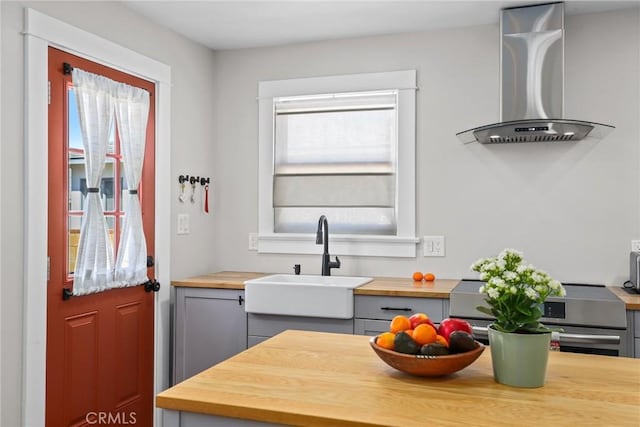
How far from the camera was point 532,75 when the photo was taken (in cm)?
305

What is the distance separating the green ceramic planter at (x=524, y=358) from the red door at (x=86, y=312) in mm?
2006

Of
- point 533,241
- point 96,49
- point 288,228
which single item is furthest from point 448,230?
point 96,49

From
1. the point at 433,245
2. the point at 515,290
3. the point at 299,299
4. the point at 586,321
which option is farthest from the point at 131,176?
the point at 586,321

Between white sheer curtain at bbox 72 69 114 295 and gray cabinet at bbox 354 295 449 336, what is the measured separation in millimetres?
1335

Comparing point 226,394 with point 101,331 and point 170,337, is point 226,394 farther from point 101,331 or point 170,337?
point 170,337

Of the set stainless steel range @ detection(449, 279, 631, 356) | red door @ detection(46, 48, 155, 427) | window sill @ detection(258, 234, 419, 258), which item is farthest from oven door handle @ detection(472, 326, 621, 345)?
red door @ detection(46, 48, 155, 427)

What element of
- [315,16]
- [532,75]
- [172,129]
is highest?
[315,16]

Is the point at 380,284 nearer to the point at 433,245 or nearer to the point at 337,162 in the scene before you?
the point at 433,245

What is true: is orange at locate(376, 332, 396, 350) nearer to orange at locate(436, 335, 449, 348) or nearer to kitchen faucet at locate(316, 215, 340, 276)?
orange at locate(436, 335, 449, 348)

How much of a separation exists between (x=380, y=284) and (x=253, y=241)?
1.08 meters

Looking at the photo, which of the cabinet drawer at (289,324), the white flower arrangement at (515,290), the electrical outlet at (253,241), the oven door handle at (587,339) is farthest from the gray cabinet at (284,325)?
the white flower arrangement at (515,290)

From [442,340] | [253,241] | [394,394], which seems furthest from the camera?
[253,241]

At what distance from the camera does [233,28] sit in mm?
3453

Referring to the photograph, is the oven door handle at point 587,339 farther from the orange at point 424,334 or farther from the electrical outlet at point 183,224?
the electrical outlet at point 183,224
